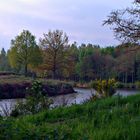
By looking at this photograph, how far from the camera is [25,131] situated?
19.5 feet

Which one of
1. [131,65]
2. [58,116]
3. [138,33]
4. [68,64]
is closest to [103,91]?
[138,33]

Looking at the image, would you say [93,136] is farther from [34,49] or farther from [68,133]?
[34,49]

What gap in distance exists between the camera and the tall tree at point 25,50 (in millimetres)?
73375

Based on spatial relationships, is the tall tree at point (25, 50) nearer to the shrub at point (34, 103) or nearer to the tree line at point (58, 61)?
the tree line at point (58, 61)

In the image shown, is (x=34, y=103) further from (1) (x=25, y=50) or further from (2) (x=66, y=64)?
(2) (x=66, y=64)

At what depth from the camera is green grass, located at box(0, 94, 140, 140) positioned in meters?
5.84

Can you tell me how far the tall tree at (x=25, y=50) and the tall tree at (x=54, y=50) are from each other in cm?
285

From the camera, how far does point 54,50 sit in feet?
251

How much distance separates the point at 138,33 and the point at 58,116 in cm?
979

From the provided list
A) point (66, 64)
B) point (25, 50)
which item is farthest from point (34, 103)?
point (66, 64)

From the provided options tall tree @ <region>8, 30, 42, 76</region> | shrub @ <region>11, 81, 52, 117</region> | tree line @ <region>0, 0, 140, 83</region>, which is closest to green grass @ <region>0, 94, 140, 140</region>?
shrub @ <region>11, 81, 52, 117</region>

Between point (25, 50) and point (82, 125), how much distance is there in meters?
67.2

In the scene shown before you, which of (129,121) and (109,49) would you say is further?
(109,49)

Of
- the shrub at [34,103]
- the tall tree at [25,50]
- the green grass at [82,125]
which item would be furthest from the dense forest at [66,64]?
the green grass at [82,125]
